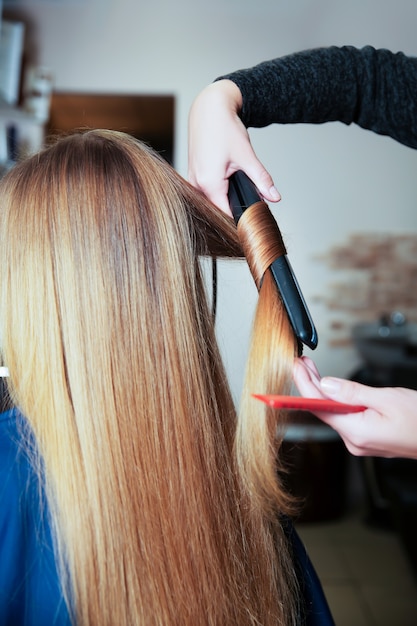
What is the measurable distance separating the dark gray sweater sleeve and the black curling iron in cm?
16

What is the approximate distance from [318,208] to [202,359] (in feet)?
8.12

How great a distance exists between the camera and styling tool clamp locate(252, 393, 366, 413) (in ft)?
1.76

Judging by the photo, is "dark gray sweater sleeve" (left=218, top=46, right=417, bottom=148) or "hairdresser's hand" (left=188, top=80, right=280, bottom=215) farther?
"dark gray sweater sleeve" (left=218, top=46, right=417, bottom=148)

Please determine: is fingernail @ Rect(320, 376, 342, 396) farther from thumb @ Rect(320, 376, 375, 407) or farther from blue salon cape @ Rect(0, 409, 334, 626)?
blue salon cape @ Rect(0, 409, 334, 626)

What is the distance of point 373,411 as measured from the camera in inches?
24.6

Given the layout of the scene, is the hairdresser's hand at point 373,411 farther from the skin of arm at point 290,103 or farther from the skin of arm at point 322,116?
the skin of arm at point 290,103

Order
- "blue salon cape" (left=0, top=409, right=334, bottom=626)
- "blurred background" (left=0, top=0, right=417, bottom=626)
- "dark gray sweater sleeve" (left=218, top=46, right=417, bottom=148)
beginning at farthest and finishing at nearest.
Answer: "blurred background" (left=0, top=0, right=417, bottom=626) → "dark gray sweater sleeve" (left=218, top=46, right=417, bottom=148) → "blue salon cape" (left=0, top=409, right=334, bottom=626)

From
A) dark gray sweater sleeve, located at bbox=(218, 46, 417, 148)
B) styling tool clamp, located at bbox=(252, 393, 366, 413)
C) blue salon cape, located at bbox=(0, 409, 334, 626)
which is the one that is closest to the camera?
styling tool clamp, located at bbox=(252, 393, 366, 413)

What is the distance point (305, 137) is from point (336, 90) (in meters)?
2.21

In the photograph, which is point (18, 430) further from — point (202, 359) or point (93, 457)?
point (202, 359)

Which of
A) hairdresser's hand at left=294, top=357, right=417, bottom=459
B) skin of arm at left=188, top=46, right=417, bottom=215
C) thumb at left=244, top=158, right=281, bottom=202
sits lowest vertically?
hairdresser's hand at left=294, top=357, right=417, bottom=459

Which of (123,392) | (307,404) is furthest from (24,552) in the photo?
(307,404)

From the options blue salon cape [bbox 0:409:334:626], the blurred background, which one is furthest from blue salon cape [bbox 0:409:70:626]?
the blurred background

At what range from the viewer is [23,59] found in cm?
299
